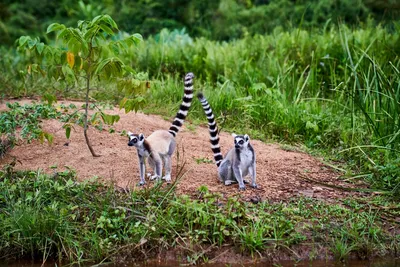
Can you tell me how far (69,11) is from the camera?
1858 centimetres

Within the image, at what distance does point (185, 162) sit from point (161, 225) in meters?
0.93

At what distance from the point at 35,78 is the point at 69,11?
29.5 feet

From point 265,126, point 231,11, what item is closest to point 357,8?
point 231,11

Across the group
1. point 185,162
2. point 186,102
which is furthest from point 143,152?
point 186,102

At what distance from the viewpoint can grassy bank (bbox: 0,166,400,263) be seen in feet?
18.7

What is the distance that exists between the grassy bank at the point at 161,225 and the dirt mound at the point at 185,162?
369 millimetres

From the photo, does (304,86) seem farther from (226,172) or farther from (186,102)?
(226,172)

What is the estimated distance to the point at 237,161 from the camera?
6.48 metres

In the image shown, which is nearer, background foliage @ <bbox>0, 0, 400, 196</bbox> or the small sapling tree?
the small sapling tree

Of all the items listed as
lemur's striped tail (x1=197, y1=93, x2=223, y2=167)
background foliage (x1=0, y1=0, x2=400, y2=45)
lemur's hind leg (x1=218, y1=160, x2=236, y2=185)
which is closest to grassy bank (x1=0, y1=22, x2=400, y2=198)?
lemur's striped tail (x1=197, y1=93, x2=223, y2=167)

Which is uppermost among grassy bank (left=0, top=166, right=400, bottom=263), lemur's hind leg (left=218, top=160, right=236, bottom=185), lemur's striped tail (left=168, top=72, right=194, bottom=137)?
lemur's striped tail (left=168, top=72, right=194, bottom=137)

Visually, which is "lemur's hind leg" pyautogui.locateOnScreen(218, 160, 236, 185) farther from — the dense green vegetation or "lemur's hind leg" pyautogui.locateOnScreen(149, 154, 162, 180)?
"lemur's hind leg" pyautogui.locateOnScreen(149, 154, 162, 180)

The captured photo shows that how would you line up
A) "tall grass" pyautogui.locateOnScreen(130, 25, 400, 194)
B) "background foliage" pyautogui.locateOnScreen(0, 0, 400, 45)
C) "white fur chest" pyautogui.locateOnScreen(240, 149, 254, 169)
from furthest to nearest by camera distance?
1. "background foliage" pyautogui.locateOnScreen(0, 0, 400, 45)
2. "tall grass" pyautogui.locateOnScreen(130, 25, 400, 194)
3. "white fur chest" pyautogui.locateOnScreen(240, 149, 254, 169)

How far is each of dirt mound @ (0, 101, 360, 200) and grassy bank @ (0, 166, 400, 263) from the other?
14.5 inches
